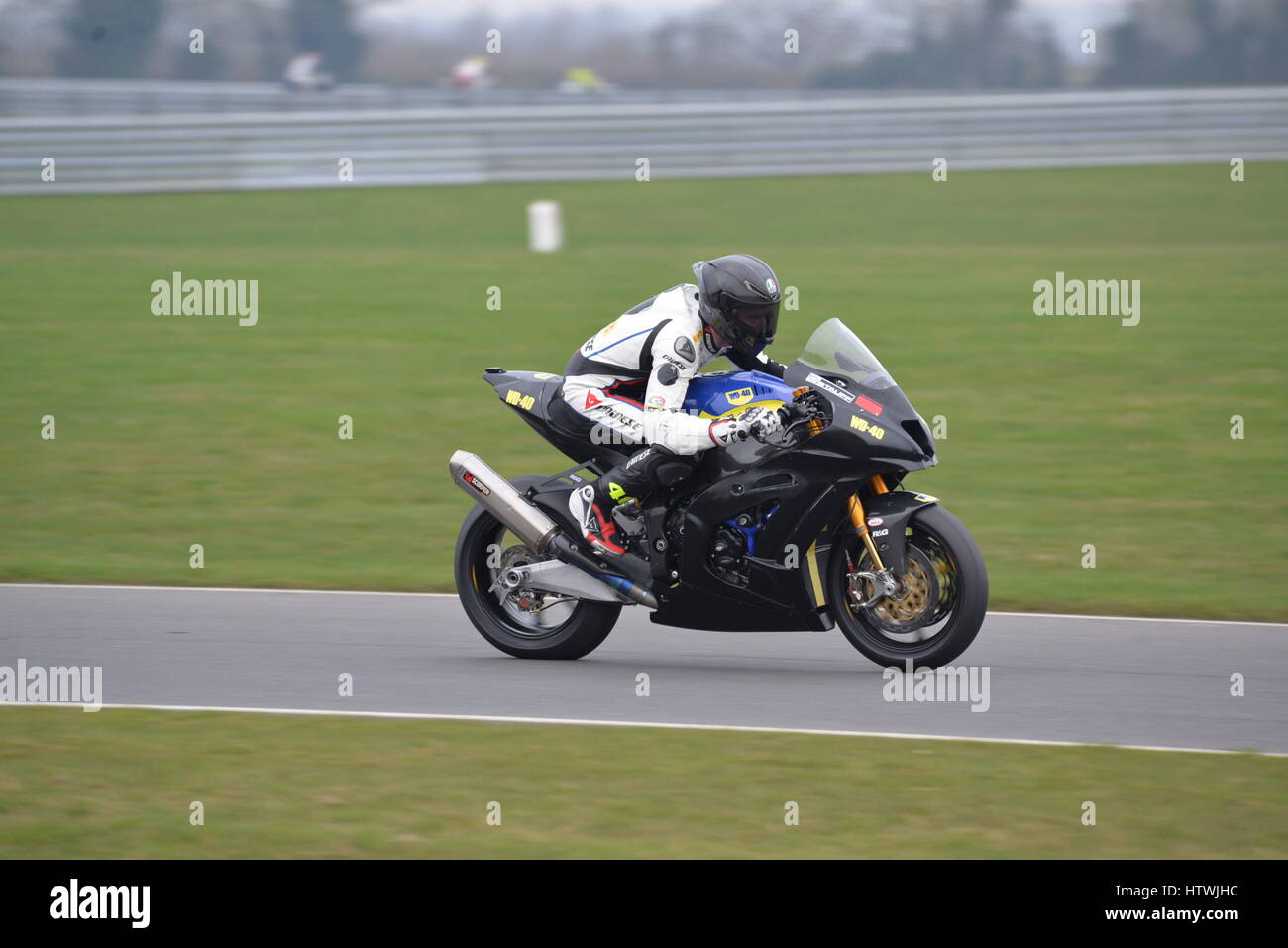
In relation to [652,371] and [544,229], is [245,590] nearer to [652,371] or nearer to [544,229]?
[652,371]

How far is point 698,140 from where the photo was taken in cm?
2247

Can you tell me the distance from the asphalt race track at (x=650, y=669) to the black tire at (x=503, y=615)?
86mm

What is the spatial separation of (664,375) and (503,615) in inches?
58.6

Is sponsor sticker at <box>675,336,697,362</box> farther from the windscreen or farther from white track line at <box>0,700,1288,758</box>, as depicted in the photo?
white track line at <box>0,700,1288,758</box>

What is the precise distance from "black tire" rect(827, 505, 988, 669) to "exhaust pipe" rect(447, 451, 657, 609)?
85cm

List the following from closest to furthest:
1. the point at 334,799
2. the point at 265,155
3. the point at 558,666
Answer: the point at 334,799
the point at 558,666
the point at 265,155

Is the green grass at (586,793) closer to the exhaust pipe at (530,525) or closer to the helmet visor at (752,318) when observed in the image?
the exhaust pipe at (530,525)

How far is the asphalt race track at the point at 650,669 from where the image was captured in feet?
23.5

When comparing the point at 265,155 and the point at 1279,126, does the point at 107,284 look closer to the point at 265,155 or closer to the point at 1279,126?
the point at 265,155

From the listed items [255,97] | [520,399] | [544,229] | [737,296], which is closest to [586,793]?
[737,296]

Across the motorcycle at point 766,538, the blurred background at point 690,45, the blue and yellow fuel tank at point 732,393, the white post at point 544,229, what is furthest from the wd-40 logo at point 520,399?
the blurred background at point 690,45
